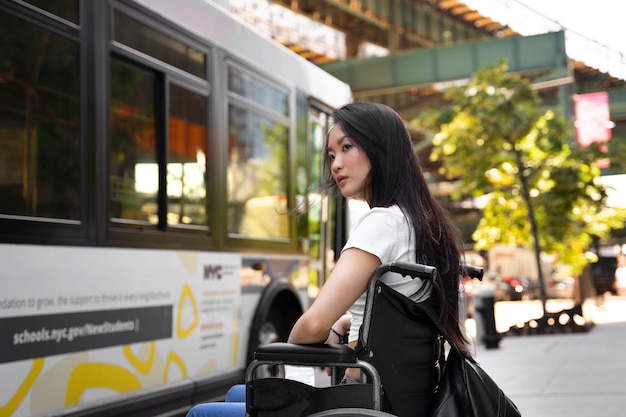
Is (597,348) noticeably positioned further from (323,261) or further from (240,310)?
(240,310)

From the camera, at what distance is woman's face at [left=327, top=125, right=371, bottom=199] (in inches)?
120

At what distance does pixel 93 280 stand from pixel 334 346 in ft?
9.37

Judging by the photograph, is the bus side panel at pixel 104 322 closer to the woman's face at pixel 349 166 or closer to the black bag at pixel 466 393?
the woman's face at pixel 349 166

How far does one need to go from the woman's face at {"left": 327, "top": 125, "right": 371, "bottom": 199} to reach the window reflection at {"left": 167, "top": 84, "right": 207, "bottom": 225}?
3423 mm

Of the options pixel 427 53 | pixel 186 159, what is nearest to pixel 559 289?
pixel 427 53

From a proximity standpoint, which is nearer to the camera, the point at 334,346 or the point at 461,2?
the point at 334,346

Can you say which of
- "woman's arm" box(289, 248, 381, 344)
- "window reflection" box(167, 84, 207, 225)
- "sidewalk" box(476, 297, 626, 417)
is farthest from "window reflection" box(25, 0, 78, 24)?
"sidewalk" box(476, 297, 626, 417)

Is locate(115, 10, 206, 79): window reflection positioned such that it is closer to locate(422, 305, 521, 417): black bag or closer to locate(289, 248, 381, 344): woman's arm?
locate(289, 248, 381, 344): woman's arm

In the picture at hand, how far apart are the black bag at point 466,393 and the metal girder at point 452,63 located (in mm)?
27668

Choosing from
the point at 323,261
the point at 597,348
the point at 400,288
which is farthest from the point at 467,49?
the point at 400,288

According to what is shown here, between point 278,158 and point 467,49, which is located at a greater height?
point 467,49

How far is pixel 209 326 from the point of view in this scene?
6.80m

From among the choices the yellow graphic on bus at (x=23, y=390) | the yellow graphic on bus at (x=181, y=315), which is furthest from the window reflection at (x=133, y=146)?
the yellow graphic on bus at (x=23, y=390)

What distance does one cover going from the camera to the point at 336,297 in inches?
107
